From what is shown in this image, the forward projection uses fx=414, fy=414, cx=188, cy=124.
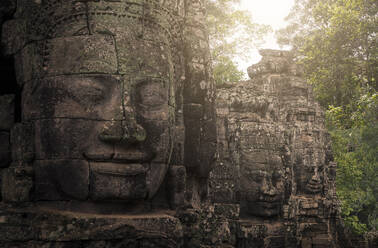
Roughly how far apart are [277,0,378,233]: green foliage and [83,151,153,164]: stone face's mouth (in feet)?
47.7

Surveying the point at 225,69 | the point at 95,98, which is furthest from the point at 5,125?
the point at 225,69

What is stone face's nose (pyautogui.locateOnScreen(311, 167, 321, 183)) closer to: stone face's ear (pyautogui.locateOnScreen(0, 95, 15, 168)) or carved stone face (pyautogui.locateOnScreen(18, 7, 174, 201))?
carved stone face (pyautogui.locateOnScreen(18, 7, 174, 201))

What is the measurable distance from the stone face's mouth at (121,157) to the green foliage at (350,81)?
14528mm

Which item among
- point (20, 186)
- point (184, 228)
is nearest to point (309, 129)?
point (184, 228)

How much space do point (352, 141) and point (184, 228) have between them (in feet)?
56.2

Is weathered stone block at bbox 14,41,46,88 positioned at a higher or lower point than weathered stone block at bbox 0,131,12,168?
higher

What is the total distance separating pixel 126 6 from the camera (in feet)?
11.1

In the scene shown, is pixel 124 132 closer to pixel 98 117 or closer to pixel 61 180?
pixel 98 117

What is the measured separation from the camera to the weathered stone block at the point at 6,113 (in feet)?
11.5

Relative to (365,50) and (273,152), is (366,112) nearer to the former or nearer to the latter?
(365,50)

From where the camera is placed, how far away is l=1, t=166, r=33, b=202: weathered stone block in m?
3.09

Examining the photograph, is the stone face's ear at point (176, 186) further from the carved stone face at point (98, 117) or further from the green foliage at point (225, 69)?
the green foliage at point (225, 69)

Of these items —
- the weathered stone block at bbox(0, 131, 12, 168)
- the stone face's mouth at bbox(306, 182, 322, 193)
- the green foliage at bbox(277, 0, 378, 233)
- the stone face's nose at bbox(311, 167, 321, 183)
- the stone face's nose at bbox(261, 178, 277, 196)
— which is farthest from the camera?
the green foliage at bbox(277, 0, 378, 233)

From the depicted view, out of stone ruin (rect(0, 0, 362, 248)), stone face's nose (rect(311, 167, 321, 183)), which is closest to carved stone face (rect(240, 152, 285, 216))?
stone face's nose (rect(311, 167, 321, 183))
